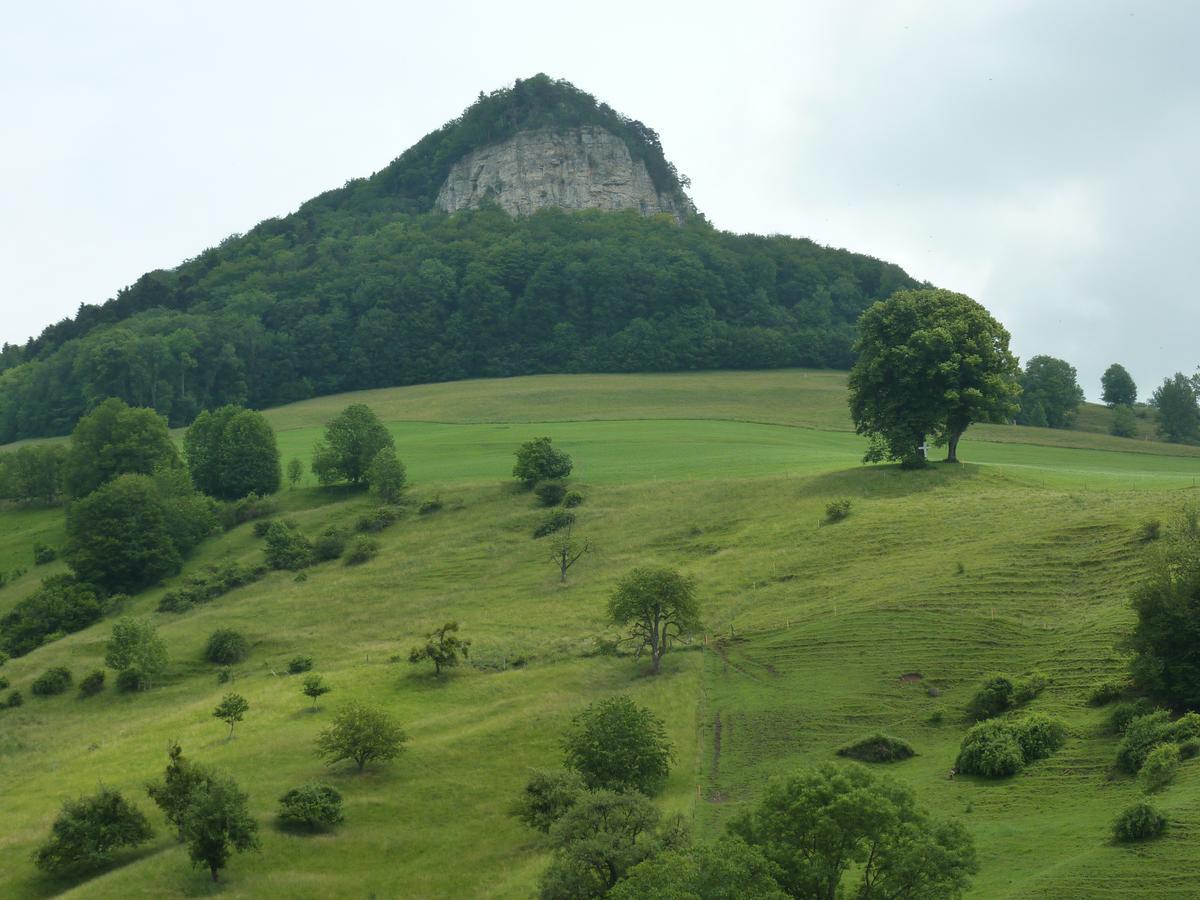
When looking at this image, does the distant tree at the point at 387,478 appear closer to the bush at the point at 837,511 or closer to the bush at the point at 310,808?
the bush at the point at 837,511

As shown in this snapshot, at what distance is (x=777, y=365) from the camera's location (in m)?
188

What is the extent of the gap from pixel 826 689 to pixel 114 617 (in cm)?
6459

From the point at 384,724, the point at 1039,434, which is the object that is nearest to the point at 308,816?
the point at 384,724

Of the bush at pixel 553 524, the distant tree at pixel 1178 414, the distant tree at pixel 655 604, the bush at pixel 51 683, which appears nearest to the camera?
the distant tree at pixel 655 604

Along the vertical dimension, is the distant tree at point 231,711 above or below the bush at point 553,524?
below

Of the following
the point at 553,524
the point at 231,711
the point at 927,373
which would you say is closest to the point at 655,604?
the point at 231,711

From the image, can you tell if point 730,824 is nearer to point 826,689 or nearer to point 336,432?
point 826,689

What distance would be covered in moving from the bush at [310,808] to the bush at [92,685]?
31.4 m

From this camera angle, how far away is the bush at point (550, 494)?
336 feet

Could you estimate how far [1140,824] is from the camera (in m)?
38.6

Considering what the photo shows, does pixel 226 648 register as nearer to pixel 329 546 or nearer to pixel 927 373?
pixel 329 546

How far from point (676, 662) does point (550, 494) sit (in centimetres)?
3549

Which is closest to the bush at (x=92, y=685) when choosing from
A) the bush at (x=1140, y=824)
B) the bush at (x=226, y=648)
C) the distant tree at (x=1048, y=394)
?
the bush at (x=226, y=648)

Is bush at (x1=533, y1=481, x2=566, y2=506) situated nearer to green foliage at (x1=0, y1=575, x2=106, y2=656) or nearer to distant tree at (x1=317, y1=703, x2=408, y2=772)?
green foliage at (x1=0, y1=575, x2=106, y2=656)
